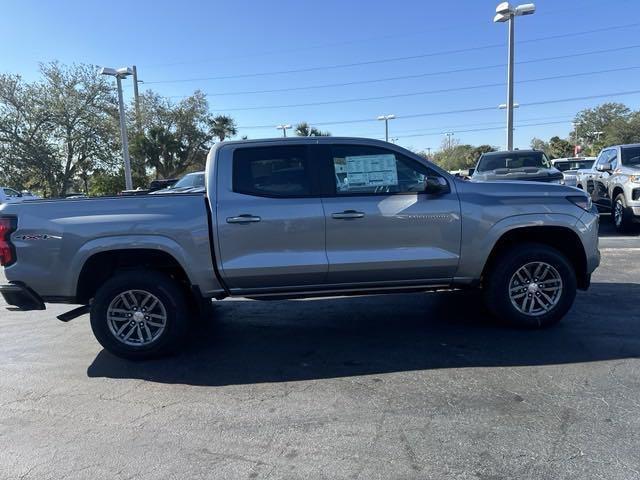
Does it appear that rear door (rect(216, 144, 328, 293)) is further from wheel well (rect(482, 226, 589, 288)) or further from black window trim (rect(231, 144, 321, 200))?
wheel well (rect(482, 226, 589, 288))

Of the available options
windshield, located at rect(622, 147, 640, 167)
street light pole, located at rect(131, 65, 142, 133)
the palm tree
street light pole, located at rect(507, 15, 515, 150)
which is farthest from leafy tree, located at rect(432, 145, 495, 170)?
windshield, located at rect(622, 147, 640, 167)

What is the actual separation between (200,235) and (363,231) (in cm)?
145

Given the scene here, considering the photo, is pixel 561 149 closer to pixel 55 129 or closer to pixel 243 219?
pixel 55 129

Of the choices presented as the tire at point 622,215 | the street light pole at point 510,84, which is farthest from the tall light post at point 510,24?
the tire at point 622,215

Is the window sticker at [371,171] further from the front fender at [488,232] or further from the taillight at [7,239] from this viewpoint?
the taillight at [7,239]

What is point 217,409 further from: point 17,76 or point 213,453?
point 17,76

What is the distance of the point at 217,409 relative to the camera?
360cm

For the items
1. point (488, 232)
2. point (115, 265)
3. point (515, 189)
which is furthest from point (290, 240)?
point (515, 189)

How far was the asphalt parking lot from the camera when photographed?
2.88 m

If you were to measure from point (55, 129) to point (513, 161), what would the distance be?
2946cm

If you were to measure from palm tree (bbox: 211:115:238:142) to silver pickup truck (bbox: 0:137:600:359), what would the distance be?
41.7 metres

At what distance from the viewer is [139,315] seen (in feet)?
14.9

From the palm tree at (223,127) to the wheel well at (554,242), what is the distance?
42.0 m

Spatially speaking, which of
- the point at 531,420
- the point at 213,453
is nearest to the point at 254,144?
the point at 213,453
